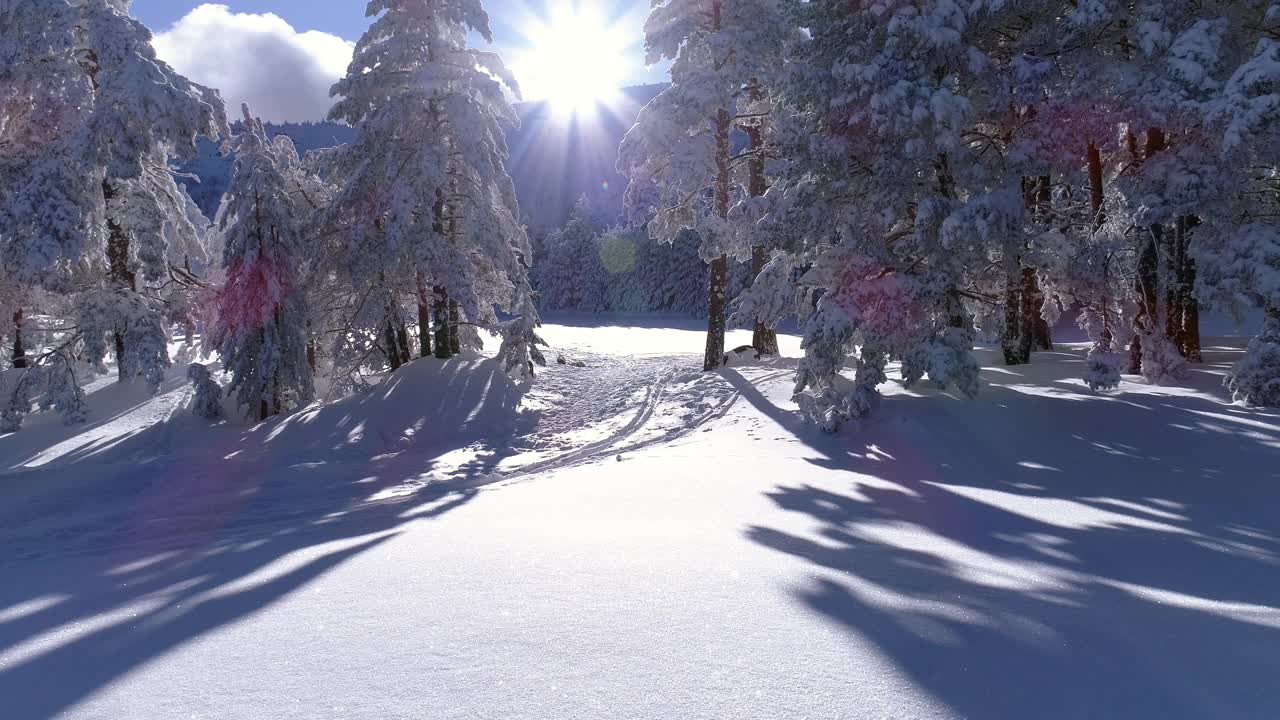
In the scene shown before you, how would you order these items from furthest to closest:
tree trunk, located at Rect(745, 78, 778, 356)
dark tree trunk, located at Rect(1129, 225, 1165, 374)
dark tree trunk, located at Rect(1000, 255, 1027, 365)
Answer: tree trunk, located at Rect(745, 78, 778, 356) < dark tree trunk, located at Rect(1000, 255, 1027, 365) < dark tree trunk, located at Rect(1129, 225, 1165, 374)

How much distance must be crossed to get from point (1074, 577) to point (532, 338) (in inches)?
580

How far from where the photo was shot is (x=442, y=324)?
1791 cm

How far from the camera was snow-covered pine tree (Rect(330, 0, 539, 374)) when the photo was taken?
1634 cm

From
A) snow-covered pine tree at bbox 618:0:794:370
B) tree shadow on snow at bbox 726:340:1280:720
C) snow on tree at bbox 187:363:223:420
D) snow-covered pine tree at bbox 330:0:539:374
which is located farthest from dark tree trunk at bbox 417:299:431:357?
tree shadow on snow at bbox 726:340:1280:720

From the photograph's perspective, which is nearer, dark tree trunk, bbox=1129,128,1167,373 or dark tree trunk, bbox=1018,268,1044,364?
dark tree trunk, bbox=1129,128,1167,373

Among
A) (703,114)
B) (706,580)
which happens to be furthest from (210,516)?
A: (703,114)

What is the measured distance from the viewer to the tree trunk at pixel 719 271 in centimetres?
1851

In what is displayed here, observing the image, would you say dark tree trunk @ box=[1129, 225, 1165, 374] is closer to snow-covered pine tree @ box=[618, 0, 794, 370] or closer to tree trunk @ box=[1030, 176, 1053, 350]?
tree trunk @ box=[1030, 176, 1053, 350]

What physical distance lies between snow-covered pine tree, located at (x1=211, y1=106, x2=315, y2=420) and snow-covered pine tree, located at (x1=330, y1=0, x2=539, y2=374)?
139 cm

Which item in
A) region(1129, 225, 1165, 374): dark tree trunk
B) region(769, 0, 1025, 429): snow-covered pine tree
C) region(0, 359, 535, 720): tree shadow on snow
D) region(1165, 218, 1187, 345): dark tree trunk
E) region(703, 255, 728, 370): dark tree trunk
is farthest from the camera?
region(703, 255, 728, 370): dark tree trunk

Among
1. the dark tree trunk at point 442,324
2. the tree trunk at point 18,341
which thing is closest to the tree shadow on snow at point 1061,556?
the dark tree trunk at point 442,324

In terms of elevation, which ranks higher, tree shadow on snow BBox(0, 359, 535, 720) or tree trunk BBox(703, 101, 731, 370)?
tree trunk BBox(703, 101, 731, 370)

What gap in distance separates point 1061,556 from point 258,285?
15.8 meters

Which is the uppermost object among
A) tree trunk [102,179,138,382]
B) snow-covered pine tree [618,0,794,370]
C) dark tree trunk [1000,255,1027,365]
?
snow-covered pine tree [618,0,794,370]
